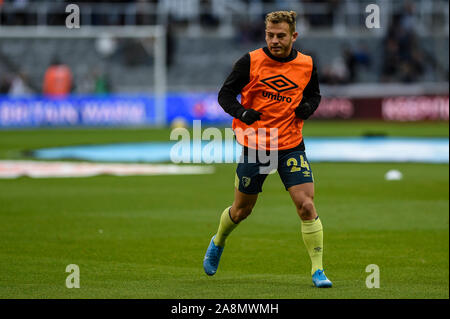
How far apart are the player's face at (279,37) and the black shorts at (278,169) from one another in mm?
947

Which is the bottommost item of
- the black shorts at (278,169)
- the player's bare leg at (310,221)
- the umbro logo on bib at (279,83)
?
the player's bare leg at (310,221)

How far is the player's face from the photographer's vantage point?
814 cm

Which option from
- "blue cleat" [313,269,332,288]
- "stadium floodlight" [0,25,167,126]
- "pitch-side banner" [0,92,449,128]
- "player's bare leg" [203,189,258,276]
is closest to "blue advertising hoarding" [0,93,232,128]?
"pitch-side banner" [0,92,449,128]

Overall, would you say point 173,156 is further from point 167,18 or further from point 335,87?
point 167,18

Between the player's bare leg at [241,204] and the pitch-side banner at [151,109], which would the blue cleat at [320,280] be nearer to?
the player's bare leg at [241,204]

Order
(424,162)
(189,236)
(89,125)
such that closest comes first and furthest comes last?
1. (189,236)
2. (424,162)
3. (89,125)

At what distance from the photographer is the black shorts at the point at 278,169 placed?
8.28 meters

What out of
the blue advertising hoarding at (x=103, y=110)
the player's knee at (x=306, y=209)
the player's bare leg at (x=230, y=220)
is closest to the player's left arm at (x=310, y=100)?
the player's knee at (x=306, y=209)

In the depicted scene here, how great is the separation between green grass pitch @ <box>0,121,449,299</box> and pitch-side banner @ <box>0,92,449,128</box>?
1664cm

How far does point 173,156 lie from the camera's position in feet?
77.8

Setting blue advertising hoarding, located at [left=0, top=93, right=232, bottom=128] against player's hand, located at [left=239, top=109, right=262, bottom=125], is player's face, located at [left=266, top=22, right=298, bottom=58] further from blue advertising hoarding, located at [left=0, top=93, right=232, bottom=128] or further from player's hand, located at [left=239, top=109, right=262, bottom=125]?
blue advertising hoarding, located at [left=0, top=93, right=232, bottom=128]

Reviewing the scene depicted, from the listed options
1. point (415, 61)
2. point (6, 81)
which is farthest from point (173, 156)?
point (415, 61)

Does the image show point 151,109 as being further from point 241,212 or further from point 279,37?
point 279,37
